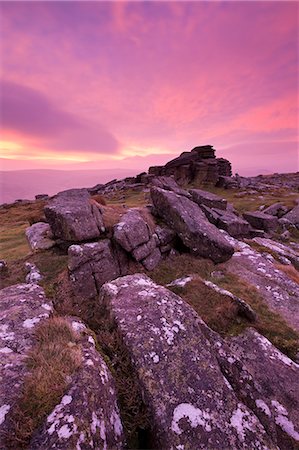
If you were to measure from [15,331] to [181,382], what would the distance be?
388cm

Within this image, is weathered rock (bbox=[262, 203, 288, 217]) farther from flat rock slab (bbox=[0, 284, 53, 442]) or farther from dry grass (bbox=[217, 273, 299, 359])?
flat rock slab (bbox=[0, 284, 53, 442])

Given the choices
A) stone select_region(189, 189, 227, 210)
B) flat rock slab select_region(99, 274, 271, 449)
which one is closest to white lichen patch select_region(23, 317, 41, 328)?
flat rock slab select_region(99, 274, 271, 449)

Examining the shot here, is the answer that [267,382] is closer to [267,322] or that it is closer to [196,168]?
[267,322]

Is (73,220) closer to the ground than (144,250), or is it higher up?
higher up

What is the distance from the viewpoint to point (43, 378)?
4.26m

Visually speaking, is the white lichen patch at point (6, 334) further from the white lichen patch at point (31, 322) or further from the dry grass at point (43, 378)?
the dry grass at point (43, 378)

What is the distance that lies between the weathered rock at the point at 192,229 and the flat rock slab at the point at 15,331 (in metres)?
8.56

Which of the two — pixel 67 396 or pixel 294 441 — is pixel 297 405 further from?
pixel 67 396

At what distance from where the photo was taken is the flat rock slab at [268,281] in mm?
9956

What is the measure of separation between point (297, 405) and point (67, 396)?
545 centimetres

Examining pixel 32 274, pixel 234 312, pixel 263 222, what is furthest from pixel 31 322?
pixel 263 222

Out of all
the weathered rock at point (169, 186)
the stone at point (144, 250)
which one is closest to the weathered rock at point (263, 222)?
the weathered rock at point (169, 186)

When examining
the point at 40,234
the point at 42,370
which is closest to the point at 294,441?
the point at 42,370

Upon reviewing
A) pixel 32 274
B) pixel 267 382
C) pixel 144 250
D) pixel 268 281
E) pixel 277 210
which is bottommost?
pixel 277 210
